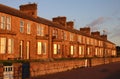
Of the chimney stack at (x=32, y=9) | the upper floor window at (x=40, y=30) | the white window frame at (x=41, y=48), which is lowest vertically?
the white window frame at (x=41, y=48)

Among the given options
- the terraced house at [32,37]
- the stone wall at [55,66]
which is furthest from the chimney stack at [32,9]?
the stone wall at [55,66]

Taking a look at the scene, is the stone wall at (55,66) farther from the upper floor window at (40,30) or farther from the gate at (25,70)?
the upper floor window at (40,30)

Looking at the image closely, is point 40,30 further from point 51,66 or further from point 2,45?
point 2,45

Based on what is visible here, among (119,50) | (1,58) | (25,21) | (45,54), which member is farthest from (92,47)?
(119,50)

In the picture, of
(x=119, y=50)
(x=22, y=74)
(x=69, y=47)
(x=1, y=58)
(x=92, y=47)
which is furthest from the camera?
(x=119, y=50)

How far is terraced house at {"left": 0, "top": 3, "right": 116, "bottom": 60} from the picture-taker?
107 ft

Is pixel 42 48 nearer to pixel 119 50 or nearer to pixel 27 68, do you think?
pixel 27 68

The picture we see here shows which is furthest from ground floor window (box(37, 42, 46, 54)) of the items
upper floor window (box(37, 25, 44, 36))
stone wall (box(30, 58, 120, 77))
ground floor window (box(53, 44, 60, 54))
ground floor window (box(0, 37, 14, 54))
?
ground floor window (box(0, 37, 14, 54))

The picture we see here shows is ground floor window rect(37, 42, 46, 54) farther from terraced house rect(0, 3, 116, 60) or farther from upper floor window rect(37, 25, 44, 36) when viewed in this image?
upper floor window rect(37, 25, 44, 36)

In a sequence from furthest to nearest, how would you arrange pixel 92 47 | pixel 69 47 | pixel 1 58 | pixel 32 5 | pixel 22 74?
1. pixel 92 47
2. pixel 69 47
3. pixel 32 5
4. pixel 1 58
5. pixel 22 74

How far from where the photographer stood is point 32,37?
126 feet

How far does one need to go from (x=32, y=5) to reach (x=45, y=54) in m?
8.72

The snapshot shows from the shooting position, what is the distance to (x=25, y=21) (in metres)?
37.1

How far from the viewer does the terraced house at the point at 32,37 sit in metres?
32.5
